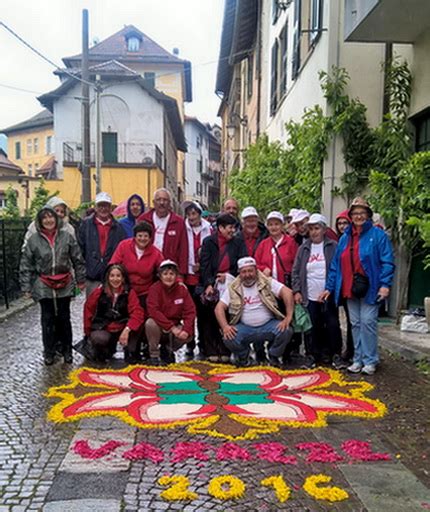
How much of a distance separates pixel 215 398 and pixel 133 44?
51029 millimetres

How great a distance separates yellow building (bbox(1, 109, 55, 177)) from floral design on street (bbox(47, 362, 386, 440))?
55.3 meters

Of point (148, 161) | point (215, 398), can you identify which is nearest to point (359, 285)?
point (215, 398)

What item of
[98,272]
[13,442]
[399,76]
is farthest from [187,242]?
[399,76]

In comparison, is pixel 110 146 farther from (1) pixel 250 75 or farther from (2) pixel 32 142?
(2) pixel 32 142

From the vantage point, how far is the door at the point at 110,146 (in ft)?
116

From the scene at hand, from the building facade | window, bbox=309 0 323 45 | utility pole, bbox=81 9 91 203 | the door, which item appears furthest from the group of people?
the door

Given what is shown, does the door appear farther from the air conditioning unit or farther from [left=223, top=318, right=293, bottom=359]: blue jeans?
[left=223, top=318, right=293, bottom=359]: blue jeans

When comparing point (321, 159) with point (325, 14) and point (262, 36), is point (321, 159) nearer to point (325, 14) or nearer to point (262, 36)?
point (325, 14)

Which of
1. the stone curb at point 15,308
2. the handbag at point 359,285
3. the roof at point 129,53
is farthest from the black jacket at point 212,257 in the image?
the roof at point 129,53

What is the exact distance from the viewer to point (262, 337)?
20.4ft

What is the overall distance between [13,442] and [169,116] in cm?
3775

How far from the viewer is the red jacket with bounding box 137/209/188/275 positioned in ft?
21.8

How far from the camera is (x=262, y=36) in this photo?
20203mm

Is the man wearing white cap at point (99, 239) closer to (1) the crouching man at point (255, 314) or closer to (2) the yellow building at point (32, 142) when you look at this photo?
(1) the crouching man at point (255, 314)
